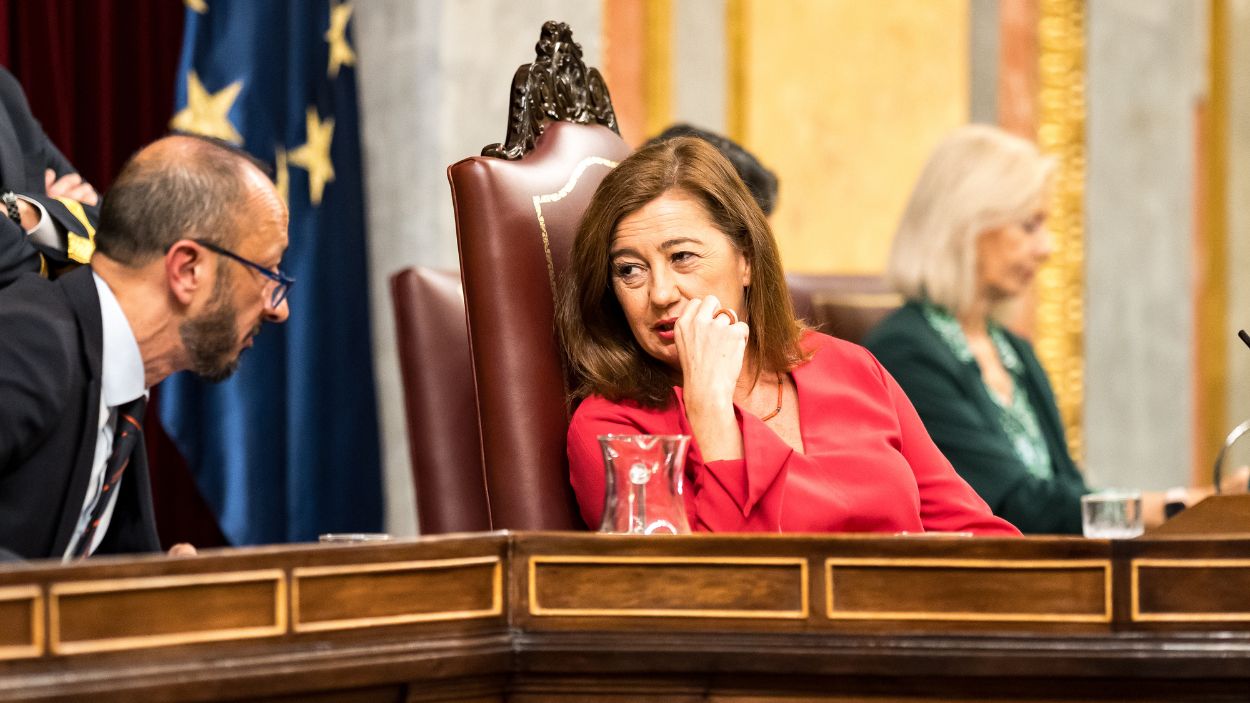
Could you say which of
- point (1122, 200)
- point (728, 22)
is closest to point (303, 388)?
point (728, 22)

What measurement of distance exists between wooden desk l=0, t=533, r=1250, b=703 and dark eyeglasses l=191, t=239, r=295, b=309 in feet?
2.61

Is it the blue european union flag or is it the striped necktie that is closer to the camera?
the striped necktie

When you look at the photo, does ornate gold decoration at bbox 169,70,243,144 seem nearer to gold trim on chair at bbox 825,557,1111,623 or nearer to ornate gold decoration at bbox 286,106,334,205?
ornate gold decoration at bbox 286,106,334,205

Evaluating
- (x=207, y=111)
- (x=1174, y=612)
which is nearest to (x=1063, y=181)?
(x=207, y=111)

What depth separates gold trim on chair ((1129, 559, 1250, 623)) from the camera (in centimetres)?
153

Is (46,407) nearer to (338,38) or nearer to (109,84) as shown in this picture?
(109,84)

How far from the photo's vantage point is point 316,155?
388cm

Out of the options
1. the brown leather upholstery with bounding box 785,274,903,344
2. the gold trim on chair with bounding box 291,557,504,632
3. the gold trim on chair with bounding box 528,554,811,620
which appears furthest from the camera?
the brown leather upholstery with bounding box 785,274,903,344

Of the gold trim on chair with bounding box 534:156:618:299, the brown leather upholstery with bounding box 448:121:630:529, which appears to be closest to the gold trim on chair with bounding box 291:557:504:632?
the brown leather upholstery with bounding box 448:121:630:529

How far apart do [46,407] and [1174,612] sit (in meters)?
1.26

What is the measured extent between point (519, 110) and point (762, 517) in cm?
81

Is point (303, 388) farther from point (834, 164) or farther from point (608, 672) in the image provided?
point (608, 672)

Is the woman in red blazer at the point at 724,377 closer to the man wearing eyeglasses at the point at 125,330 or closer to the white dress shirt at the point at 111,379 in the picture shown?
the man wearing eyeglasses at the point at 125,330

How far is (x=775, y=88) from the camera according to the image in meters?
5.02
